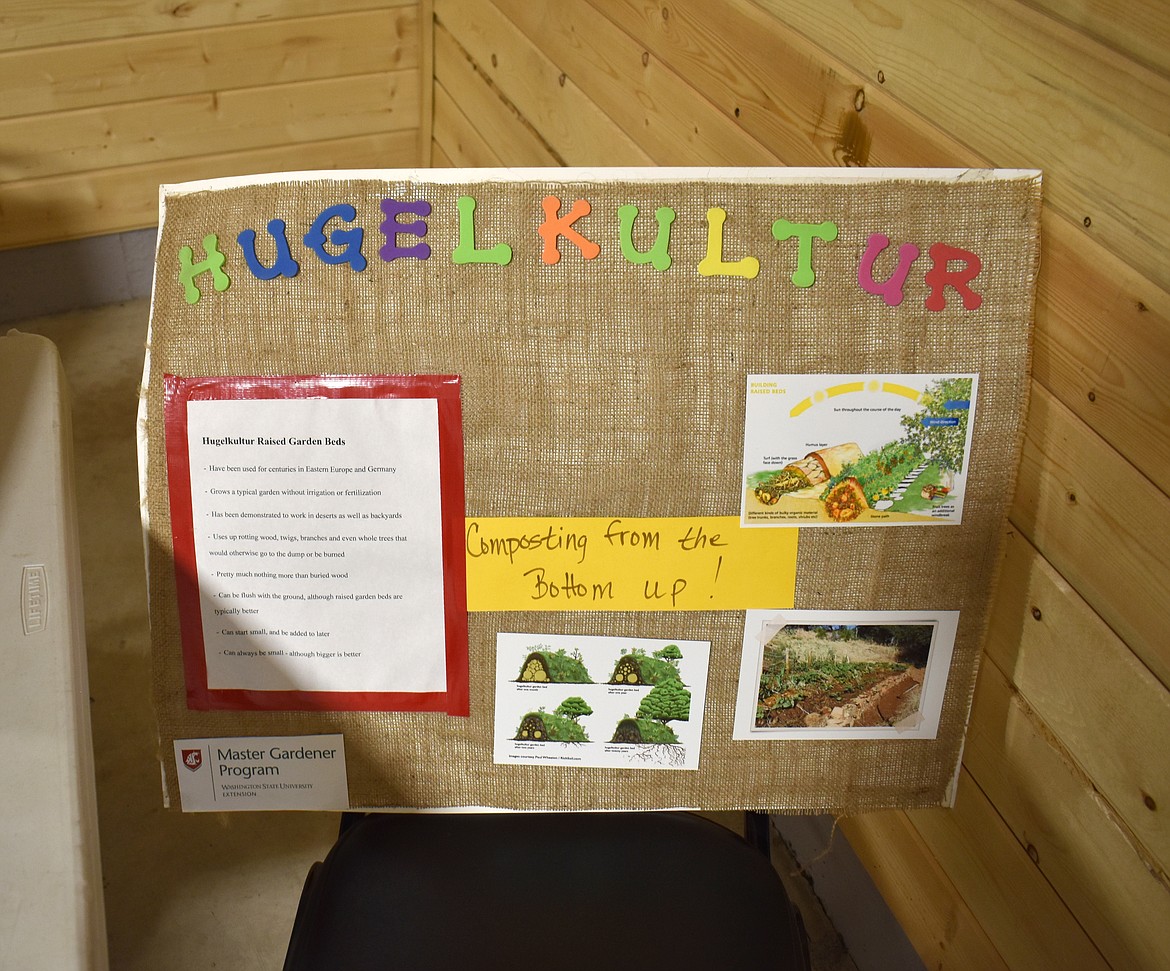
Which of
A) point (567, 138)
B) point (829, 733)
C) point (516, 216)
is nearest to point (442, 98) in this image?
point (567, 138)

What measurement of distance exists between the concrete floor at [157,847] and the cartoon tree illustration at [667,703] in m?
0.79

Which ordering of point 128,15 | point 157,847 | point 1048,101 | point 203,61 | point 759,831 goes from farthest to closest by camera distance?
point 203,61 < point 128,15 < point 157,847 < point 759,831 < point 1048,101

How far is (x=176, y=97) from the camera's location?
258cm

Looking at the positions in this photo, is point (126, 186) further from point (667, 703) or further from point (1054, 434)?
point (1054, 434)

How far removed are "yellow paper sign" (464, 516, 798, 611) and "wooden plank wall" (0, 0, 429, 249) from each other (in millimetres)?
2127

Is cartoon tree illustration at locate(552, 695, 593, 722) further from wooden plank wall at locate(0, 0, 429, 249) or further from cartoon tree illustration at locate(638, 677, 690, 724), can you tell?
wooden plank wall at locate(0, 0, 429, 249)

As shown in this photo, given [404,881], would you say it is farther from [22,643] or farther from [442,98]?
[442,98]

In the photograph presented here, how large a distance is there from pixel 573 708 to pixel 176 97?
225 cm

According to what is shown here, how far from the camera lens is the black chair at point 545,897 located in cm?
95

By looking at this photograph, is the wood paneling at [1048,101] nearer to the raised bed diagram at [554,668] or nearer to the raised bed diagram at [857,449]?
the raised bed diagram at [857,449]

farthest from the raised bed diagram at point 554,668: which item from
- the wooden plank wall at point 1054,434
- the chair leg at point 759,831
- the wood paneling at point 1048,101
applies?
the wood paneling at point 1048,101

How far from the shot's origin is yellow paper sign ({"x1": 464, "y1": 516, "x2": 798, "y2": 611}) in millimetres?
876

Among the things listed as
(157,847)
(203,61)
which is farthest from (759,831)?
(203,61)

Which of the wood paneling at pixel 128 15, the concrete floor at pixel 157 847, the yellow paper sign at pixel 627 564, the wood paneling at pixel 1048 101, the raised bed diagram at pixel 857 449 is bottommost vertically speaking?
the concrete floor at pixel 157 847
